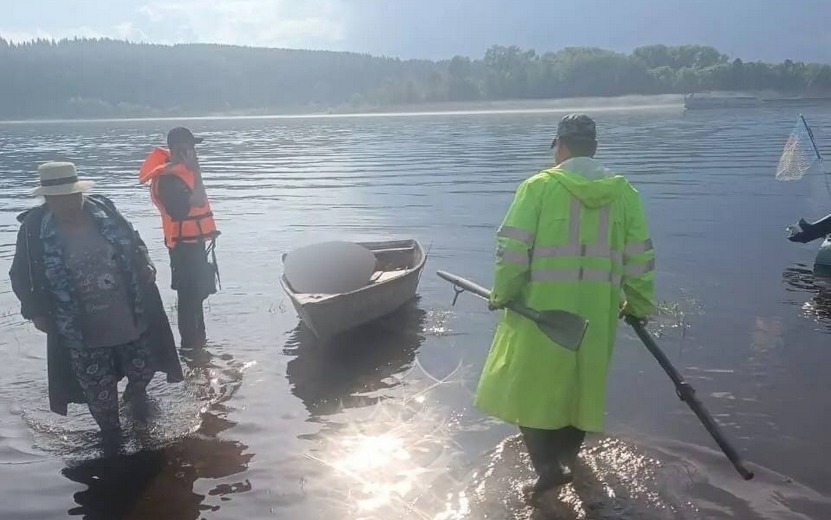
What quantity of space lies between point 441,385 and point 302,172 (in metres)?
26.6

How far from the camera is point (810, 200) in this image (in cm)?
2095

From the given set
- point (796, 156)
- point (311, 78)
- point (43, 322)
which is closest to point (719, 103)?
point (796, 156)

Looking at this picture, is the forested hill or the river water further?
the forested hill

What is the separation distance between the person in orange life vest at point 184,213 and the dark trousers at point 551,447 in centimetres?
489

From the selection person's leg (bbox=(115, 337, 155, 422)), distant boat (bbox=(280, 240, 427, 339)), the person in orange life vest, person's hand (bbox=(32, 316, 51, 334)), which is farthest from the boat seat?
person's hand (bbox=(32, 316, 51, 334))

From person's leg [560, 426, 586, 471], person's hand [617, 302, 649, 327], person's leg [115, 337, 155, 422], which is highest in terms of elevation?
person's hand [617, 302, 649, 327]

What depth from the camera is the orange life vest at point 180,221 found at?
342 inches

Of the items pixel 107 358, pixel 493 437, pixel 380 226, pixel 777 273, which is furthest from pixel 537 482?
pixel 380 226

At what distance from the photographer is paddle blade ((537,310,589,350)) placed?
4793mm

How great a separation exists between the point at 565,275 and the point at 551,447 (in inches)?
55.5

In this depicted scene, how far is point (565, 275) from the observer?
4.89 m

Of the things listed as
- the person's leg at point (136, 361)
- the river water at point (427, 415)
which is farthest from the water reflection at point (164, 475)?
the person's leg at point (136, 361)

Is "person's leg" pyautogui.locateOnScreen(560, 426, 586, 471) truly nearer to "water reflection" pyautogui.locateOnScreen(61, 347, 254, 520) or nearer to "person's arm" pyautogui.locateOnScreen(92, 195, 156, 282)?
"water reflection" pyautogui.locateOnScreen(61, 347, 254, 520)

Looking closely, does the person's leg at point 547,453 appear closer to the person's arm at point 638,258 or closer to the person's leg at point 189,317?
the person's arm at point 638,258
